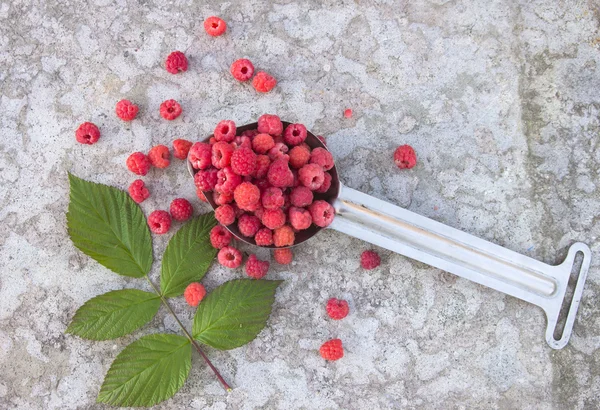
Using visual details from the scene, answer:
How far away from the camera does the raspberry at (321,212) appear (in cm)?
143

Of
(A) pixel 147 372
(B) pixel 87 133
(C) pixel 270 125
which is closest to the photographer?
(C) pixel 270 125

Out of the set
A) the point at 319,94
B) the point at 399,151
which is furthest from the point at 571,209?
the point at 319,94

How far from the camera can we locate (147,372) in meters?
1.58

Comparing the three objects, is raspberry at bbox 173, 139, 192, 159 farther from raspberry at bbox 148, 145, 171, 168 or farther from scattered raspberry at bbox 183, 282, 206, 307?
scattered raspberry at bbox 183, 282, 206, 307

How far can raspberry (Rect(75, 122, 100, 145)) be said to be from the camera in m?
1.69

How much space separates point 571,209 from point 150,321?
148cm

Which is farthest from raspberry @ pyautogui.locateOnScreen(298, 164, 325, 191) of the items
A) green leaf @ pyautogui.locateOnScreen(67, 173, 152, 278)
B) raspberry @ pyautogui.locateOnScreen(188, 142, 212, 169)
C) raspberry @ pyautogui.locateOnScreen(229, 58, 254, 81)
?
green leaf @ pyautogui.locateOnScreen(67, 173, 152, 278)

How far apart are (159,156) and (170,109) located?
0.17m

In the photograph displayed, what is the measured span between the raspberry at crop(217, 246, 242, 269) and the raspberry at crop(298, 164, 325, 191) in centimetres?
36

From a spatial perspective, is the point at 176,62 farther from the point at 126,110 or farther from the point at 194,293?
the point at 194,293

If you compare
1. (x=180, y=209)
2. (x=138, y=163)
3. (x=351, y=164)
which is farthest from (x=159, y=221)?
(x=351, y=164)

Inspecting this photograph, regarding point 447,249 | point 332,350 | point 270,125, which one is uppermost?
point 270,125

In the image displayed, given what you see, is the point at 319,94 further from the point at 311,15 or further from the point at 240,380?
the point at 240,380

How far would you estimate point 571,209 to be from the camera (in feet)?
5.67
